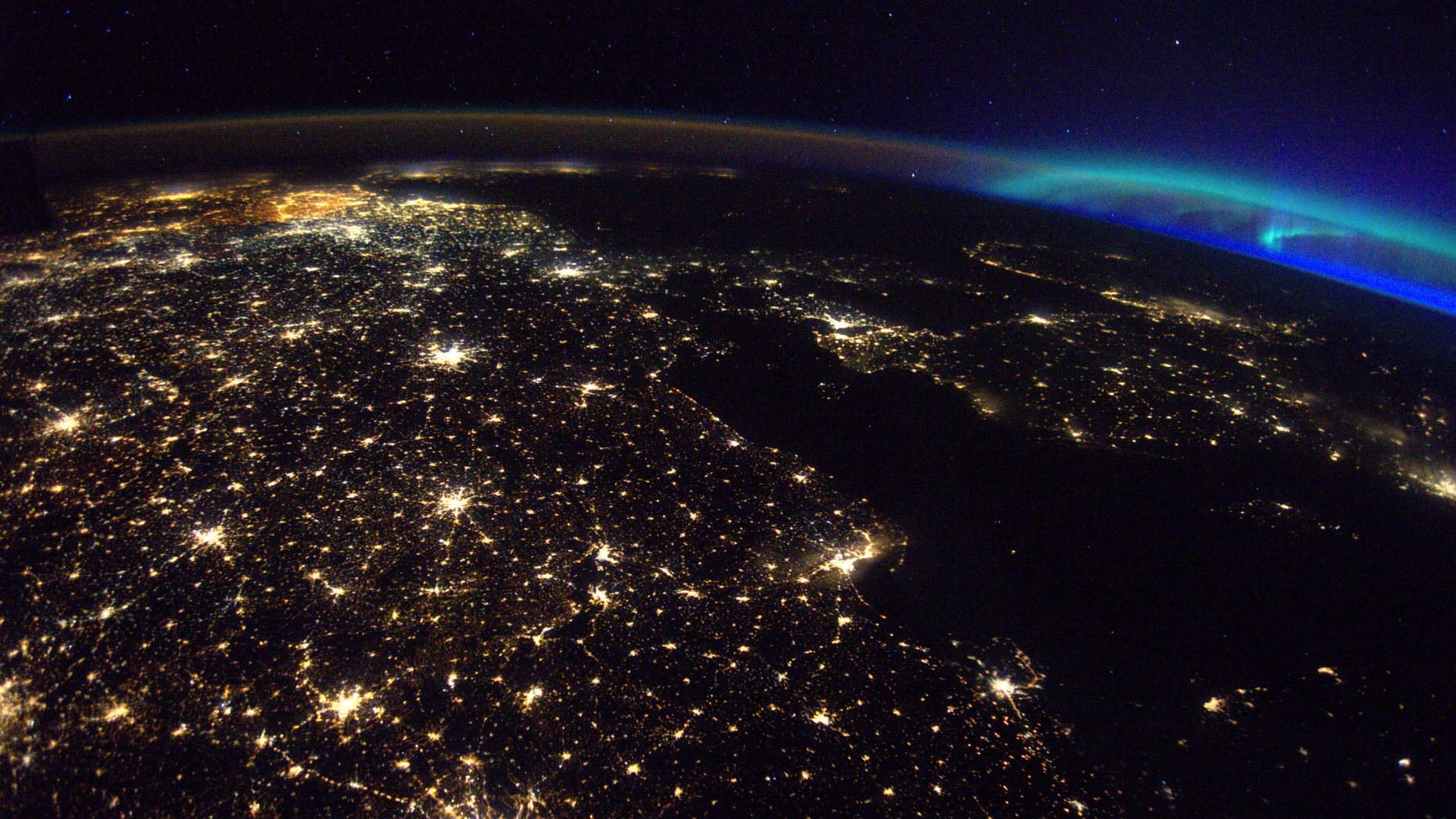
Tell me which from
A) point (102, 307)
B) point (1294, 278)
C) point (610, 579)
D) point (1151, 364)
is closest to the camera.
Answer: point (610, 579)

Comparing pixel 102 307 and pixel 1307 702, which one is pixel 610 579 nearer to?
pixel 1307 702

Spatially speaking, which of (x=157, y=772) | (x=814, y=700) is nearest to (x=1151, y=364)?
(x=814, y=700)

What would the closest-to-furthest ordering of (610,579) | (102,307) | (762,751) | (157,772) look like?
1. (157,772)
2. (762,751)
3. (610,579)
4. (102,307)

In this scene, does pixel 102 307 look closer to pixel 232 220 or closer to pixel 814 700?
pixel 232 220

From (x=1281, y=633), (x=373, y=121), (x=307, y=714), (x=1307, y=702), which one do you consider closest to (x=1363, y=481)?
(x=1281, y=633)

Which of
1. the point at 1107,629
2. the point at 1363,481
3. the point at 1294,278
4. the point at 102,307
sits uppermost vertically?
the point at 1294,278

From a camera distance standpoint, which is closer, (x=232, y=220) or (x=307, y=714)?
(x=307, y=714)

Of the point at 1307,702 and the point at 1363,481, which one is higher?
the point at 1363,481
